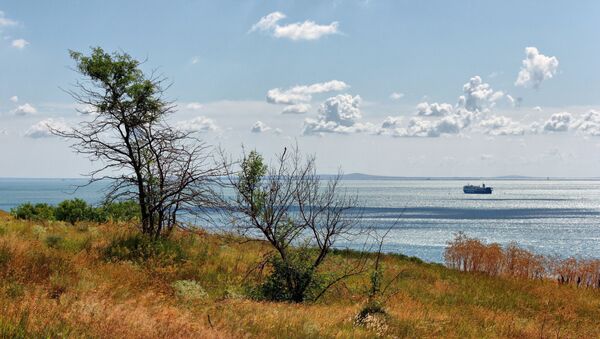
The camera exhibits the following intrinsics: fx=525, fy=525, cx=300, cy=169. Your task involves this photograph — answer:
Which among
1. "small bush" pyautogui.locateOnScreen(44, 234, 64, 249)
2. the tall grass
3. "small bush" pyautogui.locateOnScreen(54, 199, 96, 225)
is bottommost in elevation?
the tall grass

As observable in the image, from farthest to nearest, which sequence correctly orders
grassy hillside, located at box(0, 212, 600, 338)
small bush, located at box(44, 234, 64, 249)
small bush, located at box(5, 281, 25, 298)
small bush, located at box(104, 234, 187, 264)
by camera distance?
1. small bush, located at box(104, 234, 187, 264)
2. small bush, located at box(44, 234, 64, 249)
3. small bush, located at box(5, 281, 25, 298)
4. grassy hillside, located at box(0, 212, 600, 338)

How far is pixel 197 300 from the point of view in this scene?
1162 centimetres

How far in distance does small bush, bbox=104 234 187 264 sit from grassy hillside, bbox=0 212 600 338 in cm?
7

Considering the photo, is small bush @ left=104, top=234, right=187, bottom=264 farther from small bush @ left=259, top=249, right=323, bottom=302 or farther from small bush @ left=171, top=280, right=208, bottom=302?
small bush @ left=259, top=249, right=323, bottom=302

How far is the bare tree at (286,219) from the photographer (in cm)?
1589

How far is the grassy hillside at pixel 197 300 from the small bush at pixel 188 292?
4 cm

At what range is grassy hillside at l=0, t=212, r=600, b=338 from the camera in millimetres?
7441

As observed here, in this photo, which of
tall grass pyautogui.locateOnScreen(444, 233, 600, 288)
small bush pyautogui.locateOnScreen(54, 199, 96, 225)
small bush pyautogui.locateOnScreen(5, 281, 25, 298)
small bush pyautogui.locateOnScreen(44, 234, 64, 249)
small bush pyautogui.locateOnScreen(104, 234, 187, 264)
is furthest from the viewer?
small bush pyautogui.locateOnScreen(54, 199, 96, 225)

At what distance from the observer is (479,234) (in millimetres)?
93500

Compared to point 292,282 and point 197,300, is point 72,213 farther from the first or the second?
point 197,300

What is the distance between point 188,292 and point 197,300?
122 centimetres

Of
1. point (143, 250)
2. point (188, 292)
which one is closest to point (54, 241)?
point (143, 250)

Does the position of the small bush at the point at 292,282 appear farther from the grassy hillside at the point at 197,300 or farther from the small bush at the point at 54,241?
the small bush at the point at 54,241

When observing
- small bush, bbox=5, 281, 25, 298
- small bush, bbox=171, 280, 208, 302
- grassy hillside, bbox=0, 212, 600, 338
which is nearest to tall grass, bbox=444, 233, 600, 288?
grassy hillside, bbox=0, 212, 600, 338
